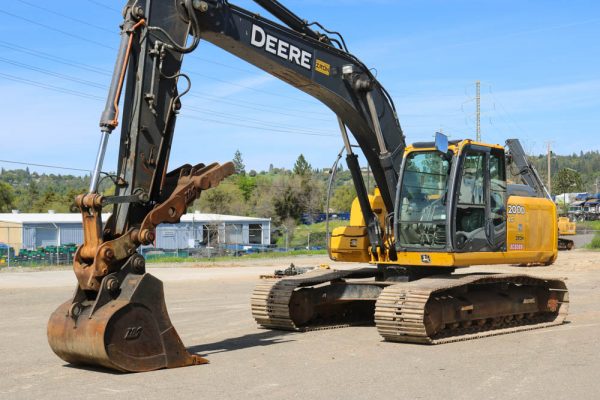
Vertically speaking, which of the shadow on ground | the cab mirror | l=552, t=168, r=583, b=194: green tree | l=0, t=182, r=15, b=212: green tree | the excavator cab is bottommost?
the shadow on ground

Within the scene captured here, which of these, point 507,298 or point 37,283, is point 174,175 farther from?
point 37,283

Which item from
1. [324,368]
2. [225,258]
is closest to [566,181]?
[225,258]

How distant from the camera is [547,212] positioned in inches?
544

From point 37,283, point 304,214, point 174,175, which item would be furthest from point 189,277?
point 304,214

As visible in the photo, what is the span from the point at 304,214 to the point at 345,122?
76.8m

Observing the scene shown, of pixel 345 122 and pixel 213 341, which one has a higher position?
pixel 345 122

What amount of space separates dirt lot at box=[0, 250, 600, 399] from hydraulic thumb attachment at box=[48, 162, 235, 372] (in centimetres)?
24

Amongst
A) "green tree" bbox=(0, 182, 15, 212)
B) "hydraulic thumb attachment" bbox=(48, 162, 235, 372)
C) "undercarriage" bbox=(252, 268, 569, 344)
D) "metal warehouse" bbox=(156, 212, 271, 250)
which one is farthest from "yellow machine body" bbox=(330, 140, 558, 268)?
"green tree" bbox=(0, 182, 15, 212)

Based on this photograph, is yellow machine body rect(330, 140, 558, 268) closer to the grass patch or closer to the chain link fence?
the chain link fence

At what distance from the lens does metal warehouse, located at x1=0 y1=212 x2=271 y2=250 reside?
5381 centimetres

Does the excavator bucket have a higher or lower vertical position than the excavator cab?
lower

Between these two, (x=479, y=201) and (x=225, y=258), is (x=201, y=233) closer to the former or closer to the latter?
(x=225, y=258)

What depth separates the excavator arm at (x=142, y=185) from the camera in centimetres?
881

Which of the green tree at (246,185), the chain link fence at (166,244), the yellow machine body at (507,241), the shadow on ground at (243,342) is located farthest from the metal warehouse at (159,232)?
the green tree at (246,185)
